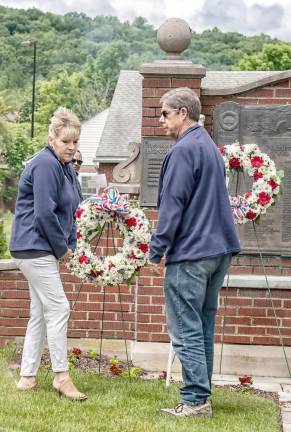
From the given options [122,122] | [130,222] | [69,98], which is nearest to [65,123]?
[130,222]

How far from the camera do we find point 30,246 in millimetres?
6230

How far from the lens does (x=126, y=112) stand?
42.1m

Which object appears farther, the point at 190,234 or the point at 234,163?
the point at 234,163

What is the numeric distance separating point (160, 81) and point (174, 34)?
430 mm

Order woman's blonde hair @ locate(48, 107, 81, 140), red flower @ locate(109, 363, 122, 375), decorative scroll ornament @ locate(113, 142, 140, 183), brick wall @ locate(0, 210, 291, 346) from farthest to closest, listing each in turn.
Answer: decorative scroll ornament @ locate(113, 142, 140, 183) < brick wall @ locate(0, 210, 291, 346) < red flower @ locate(109, 363, 122, 375) < woman's blonde hair @ locate(48, 107, 81, 140)

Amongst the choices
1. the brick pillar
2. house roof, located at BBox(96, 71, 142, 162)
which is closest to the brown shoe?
the brick pillar

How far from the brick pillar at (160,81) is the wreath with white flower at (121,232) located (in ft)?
5.25

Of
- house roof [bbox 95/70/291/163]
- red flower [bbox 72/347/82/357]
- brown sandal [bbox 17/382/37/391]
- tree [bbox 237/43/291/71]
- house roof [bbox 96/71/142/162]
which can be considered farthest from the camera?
tree [bbox 237/43/291/71]

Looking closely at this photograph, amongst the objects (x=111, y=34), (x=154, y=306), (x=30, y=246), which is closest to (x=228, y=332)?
(x=154, y=306)

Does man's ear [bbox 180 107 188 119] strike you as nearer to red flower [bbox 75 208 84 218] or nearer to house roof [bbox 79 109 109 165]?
red flower [bbox 75 208 84 218]

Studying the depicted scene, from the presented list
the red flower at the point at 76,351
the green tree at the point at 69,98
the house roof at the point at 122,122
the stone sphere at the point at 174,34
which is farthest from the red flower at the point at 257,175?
the green tree at the point at 69,98

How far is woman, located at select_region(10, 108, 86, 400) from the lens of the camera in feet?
20.2

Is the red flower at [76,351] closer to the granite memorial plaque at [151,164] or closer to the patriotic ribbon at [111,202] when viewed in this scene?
the granite memorial plaque at [151,164]

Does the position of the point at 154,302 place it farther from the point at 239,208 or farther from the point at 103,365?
the point at 239,208
